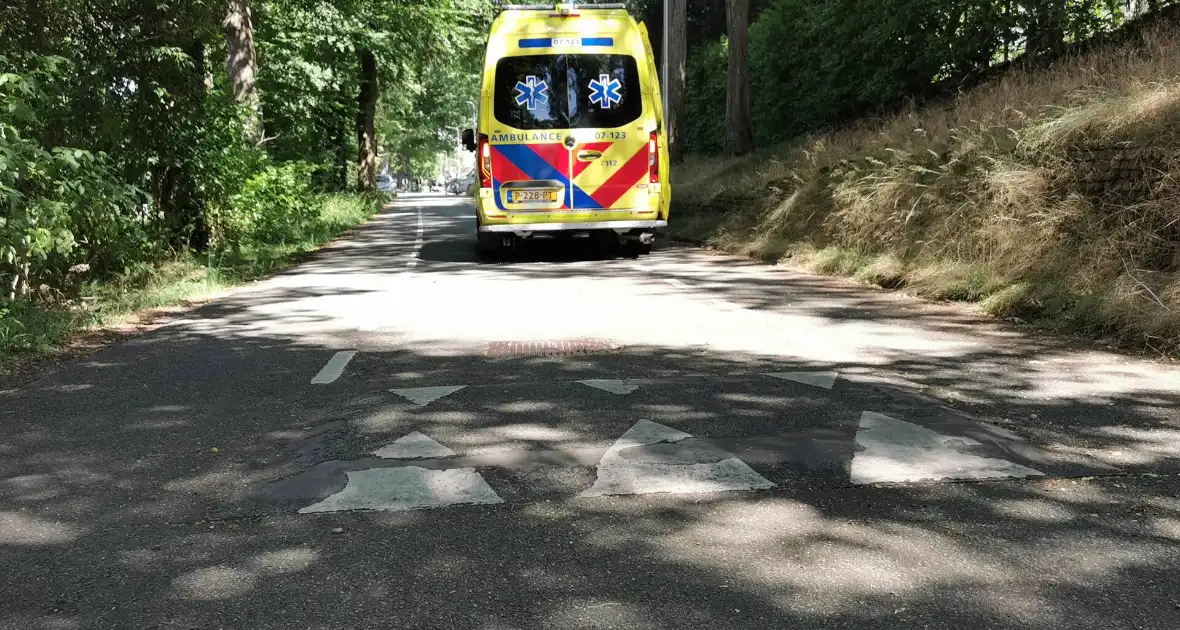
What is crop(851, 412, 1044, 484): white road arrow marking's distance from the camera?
3.94 metres

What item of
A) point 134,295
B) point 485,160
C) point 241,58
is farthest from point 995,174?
point 241,58

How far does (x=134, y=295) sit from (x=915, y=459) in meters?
8.54

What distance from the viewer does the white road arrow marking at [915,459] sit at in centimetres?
394

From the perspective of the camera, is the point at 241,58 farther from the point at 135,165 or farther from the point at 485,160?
the point at 485,160

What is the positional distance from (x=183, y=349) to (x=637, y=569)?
543 cm

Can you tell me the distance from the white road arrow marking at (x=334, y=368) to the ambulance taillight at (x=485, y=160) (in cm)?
696

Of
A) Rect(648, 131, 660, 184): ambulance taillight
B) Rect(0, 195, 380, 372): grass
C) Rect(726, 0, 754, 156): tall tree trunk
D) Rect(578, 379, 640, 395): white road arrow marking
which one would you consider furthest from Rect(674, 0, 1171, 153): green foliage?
Rect(578, 379, 640, 395): white road arrow marking

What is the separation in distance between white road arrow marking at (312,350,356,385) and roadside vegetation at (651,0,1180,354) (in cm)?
521

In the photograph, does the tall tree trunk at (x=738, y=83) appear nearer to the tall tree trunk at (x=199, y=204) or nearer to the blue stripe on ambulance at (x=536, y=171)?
the blue stripe on ambulance at (x=536, y=171)

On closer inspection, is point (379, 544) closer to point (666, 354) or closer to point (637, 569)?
point (637, 569)

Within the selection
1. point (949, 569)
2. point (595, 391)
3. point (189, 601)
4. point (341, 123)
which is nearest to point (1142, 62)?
point (595, 391)

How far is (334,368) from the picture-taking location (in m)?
6.46

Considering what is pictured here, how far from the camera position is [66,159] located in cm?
764

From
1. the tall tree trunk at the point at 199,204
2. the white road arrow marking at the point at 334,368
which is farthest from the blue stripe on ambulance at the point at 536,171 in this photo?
the white road arrow marking at the point at 334,368
